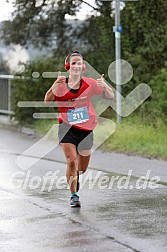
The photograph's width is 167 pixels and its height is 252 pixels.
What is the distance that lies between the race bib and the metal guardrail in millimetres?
13113

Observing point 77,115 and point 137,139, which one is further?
point 137,139

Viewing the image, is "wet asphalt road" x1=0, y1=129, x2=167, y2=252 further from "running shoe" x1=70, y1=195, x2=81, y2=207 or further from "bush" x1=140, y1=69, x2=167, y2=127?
"bush" x1=140, y1=69, x2=167, y2=127

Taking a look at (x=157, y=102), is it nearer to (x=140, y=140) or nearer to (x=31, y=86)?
(x=140, y=140)

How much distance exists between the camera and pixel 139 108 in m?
20.0

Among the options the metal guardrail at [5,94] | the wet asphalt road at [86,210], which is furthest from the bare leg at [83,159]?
the metal guardrail at [5,94]

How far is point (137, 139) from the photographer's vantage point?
54.4ft

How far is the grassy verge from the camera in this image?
15.5m

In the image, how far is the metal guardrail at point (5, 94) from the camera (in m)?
23.1

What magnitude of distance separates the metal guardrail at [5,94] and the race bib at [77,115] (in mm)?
13113

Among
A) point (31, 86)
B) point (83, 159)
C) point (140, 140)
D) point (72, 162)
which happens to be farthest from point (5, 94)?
point (72, 162)

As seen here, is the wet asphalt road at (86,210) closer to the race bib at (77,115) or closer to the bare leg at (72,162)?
the bare leg at (72,162)

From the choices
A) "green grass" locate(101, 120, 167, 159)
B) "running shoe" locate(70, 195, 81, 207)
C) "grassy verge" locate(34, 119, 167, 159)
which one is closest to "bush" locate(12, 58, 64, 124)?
"grassy verge" locate(34, 119, 167, 159)

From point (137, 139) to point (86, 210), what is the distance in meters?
7.12

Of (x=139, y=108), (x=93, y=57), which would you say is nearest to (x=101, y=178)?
(x=139, y=108)
